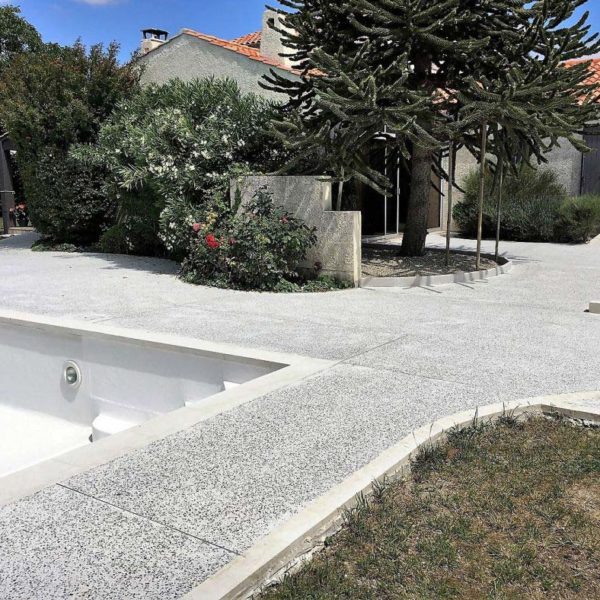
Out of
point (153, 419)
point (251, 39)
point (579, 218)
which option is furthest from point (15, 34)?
point (153, 419)

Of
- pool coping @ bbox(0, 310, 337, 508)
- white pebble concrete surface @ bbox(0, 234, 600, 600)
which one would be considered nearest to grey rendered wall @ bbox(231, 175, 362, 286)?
white pebble concrete surface @ bbox(0, 234, 600, 600)

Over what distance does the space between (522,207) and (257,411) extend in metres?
14.7

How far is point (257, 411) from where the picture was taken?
4.71 metres

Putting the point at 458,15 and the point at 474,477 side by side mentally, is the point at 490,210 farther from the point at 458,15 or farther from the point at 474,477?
the point at 474,477

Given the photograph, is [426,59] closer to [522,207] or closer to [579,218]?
[522,207]

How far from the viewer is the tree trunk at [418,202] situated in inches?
492

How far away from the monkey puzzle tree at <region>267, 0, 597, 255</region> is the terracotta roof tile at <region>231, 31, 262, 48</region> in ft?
32.9

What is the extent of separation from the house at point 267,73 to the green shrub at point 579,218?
2.70m

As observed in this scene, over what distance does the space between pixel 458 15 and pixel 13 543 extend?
10240mm

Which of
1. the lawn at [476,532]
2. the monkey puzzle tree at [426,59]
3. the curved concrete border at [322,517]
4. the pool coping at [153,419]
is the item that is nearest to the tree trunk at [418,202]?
the monkey puzzle tree at [426,59]

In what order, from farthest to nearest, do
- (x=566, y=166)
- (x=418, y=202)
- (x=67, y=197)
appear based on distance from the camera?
1. (x=566, y=166)
2. (x=67, y=197)
3. (x=418, y=202)

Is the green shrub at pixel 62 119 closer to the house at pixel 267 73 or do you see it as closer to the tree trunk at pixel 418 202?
the house at pixel 267 73

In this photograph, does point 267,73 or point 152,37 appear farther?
point 152,37

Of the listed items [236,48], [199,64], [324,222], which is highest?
[236,48]
